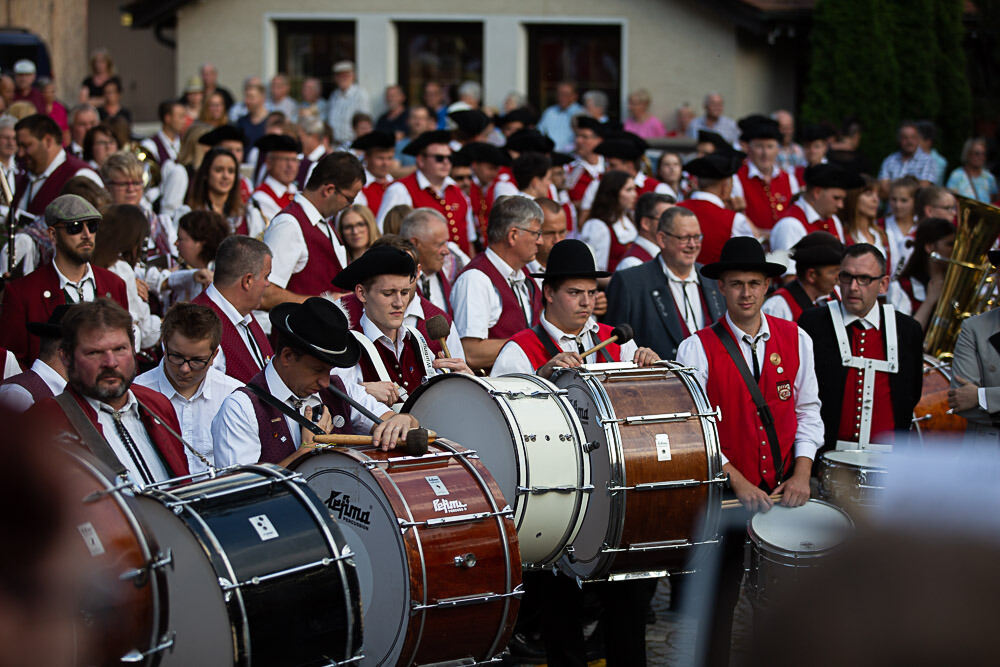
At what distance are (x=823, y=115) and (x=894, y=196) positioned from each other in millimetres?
7706

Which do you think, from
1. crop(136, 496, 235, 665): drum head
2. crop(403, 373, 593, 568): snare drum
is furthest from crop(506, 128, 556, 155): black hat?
crop(136, 496, 235, 665): drum head

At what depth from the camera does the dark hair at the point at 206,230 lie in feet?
24.3

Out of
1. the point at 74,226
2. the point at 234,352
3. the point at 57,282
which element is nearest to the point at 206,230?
the point at 74,226

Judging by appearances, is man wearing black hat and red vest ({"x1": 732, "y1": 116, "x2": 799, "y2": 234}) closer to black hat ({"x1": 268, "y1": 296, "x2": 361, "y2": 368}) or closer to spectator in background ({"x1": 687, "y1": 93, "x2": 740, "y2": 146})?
spectator in background ({"x1": 687, "y1": 93, "x2": 740, "y2": 146})

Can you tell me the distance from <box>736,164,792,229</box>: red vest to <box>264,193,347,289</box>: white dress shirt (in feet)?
20.3

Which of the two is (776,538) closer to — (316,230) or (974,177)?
(316,230)

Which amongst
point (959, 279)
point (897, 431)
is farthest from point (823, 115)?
point (897, 431)

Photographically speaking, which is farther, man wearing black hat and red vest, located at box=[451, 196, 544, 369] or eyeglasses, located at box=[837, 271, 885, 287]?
man wearing black hat and red vest, located at box=[451, 196, 544, 369]

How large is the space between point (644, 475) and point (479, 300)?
7.60 feet

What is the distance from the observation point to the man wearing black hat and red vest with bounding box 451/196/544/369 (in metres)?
7.13

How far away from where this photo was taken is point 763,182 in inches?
498

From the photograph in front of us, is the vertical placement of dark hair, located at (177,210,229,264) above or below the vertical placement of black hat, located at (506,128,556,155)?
below

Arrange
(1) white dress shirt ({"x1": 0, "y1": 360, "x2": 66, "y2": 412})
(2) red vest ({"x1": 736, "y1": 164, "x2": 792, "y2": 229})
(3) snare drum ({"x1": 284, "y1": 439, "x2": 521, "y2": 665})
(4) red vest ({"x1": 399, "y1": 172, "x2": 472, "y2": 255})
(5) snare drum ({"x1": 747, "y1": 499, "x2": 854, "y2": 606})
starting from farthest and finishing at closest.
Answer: (2) red vest ({"x1": 736, "y1": 164, "x2": 792, "y2": 229})
(4) red vest ({"x1": 399, "y1": 172, "x2": 472, "y2": 255})
(5) snare drum ({"x1": 747, "y1": 499, "x2": 854, "y2": 606})
(1) white dress shirt ({"x1": 0, "y1": 360, "x2": 66, "y2": 412})
(3) snare drum ({"x1": 284, "y1": 439, "x2": 521, "y2": 665})

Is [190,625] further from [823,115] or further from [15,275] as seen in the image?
[823,115]
